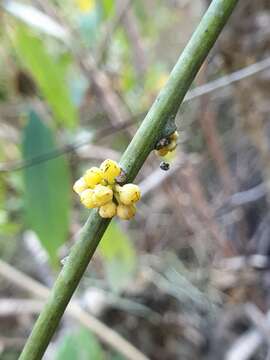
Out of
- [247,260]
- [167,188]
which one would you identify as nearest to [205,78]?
[167,188]

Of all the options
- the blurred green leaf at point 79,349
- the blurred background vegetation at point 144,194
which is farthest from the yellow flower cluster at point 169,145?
the blurred green leaf at point 79,349

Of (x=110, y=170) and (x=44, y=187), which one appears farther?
(x=44, y=187)

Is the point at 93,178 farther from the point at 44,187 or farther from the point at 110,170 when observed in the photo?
the point at 44,187

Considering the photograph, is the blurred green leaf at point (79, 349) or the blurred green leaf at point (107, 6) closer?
the blurred green leaf at point (79, 349)

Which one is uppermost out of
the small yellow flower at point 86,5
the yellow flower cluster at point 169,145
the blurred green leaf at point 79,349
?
the small yellow flower at point 86,5

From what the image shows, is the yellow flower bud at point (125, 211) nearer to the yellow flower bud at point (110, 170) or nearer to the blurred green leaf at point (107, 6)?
the yellow flower bud at point (110, 170)

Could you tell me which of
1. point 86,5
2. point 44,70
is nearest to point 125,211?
point 44,70

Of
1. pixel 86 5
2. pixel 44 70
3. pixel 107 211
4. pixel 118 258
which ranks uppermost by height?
pixel 86 5

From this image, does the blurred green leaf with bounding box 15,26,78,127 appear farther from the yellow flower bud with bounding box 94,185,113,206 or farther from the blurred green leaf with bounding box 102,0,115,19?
the yellow flower bud with bounding box 94,185,113,206
